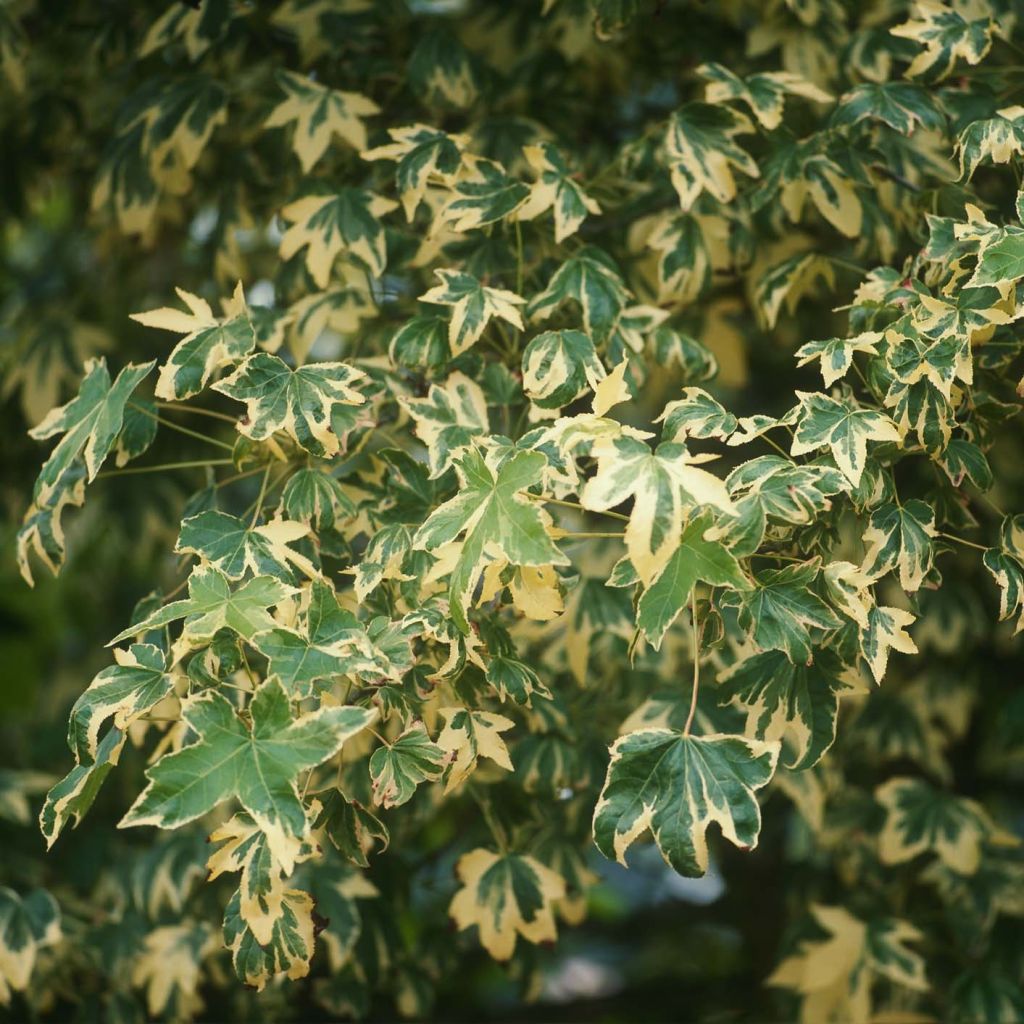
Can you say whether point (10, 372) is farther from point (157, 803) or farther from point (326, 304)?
point (157, 803)

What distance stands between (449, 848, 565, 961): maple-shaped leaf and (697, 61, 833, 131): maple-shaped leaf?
988 mm

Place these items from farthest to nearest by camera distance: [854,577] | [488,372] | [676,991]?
[676,991] < [488,372] < [854,577]

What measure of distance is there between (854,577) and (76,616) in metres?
2.36

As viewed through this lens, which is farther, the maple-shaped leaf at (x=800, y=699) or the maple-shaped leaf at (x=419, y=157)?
the maple-shaped leaf at (x=419, y=157)

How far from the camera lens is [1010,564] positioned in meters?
1.17

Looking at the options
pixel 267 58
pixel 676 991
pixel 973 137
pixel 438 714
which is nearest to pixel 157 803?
pixel 438 714

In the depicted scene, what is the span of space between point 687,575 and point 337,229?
78cm

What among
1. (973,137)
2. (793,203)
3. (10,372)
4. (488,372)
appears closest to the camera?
(973,137)

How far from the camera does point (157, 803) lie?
947mm

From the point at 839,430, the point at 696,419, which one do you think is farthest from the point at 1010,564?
the point at 696,419

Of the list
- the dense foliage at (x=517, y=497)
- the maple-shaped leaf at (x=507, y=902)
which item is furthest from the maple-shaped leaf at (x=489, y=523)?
the maple-shaped leaf at (x=507, y=902)

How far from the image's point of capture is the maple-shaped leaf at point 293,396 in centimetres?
119

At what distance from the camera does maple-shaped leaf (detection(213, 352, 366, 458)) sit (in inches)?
46.8

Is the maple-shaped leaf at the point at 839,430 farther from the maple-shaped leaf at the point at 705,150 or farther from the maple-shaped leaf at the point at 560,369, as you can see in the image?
the maple-shaped leaf at the point at 705,150
